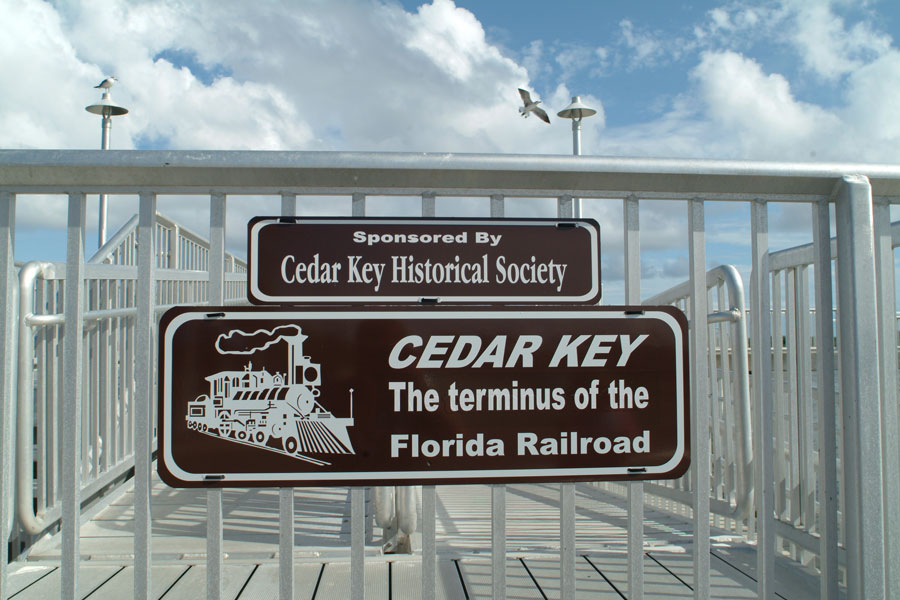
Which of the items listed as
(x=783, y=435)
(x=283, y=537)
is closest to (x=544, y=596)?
(x=283, y=537)

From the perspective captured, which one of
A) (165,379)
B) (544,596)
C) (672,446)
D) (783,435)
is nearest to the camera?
(165,379)

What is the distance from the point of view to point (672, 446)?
1700 millimetres

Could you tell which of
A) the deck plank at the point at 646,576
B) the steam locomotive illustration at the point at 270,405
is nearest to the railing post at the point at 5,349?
the steam locomotive illustration at the point at 270,405

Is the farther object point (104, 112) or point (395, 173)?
point (104, 112)

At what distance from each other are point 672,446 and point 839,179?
3.20 ft

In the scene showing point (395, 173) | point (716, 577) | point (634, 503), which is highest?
point (395, 173)

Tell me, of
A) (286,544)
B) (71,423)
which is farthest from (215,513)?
(71,423)

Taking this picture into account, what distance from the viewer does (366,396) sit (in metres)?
1.62

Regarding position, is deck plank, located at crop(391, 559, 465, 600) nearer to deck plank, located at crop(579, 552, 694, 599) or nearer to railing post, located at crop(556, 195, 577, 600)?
deck plank, located at crop(579, 552, 694, 599)

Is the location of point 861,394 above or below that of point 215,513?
above

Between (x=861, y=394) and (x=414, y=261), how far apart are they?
1.40 meters

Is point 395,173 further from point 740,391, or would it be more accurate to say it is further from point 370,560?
point 740,391

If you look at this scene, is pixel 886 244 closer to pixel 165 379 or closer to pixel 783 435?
pixel 783 435

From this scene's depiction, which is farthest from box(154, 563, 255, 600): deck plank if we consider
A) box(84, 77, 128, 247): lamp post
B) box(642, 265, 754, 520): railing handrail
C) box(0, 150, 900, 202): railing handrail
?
box(84, 77, 128, 247): lamp post
